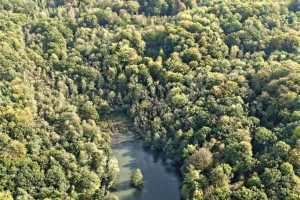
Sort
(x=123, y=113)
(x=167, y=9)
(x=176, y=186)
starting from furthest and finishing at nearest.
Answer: (x=167, y=9)
(x=123, y=113)
(x=176, y=186)

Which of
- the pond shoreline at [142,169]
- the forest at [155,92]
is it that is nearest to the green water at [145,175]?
the pond shoreline at [142,169]

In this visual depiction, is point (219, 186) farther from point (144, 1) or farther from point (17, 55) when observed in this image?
point (144, 1)

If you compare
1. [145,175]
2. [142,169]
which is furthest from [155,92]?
[145,175]

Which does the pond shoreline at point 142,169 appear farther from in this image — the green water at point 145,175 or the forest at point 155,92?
the forest at point 155,92

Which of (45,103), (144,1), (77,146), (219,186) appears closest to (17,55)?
(45,103)

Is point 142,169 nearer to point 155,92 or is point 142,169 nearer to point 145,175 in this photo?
point 145,175

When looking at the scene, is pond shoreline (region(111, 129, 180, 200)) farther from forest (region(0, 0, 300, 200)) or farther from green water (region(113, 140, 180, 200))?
forest (region(0, 0, 300, 200))
